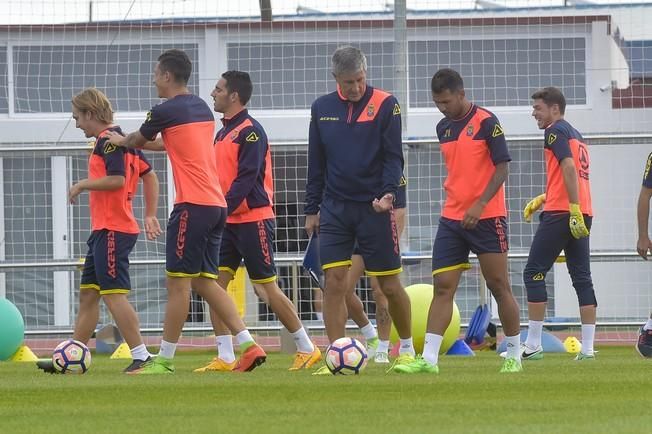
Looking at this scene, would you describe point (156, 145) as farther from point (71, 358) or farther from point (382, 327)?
point (382, 327)

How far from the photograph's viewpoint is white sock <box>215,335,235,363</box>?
10.1 meters

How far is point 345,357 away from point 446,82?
5.83 feet

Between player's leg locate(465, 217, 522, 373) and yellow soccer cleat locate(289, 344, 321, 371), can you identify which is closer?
player's leg locate(465, 217, 522, 373)

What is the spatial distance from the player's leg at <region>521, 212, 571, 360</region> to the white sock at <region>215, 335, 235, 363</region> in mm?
2759

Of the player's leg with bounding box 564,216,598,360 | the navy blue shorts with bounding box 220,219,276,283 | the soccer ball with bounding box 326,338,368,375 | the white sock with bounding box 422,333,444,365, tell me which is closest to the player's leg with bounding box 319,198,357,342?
the soccer ball with bounding box 326,338,368,375

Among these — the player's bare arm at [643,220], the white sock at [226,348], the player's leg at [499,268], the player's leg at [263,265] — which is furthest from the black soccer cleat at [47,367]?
the player's bare arm at [643,220]

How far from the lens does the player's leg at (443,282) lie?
9055 mm

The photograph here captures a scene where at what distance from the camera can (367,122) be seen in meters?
9.03

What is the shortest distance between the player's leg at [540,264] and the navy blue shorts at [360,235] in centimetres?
278

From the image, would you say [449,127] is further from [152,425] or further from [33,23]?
[33,23]

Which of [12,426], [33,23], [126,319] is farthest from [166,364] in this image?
[33,23]

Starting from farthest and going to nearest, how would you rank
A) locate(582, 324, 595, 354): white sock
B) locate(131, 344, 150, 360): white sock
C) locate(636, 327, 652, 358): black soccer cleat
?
1. locate(582, 324, 595, 354): white sock
2. locate(636, 327, 652, 358): black soccer cleat
3. locate(131, 344, 150, 360): white sock

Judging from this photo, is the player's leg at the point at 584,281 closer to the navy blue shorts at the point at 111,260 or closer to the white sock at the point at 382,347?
the white sock at the point at 382,347

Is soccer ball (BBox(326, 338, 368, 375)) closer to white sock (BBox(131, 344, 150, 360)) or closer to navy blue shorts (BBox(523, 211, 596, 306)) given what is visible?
white sock (BBox(131, 344, 150, 360))
